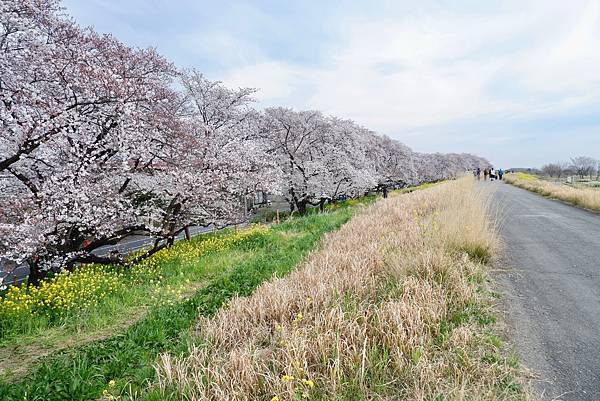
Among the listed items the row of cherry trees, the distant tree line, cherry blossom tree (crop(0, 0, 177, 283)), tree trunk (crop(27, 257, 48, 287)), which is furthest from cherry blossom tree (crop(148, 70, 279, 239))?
the distant tree line

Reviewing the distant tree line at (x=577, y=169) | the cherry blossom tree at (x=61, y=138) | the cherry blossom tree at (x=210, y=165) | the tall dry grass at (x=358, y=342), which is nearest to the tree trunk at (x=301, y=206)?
the cherry blossom tree at (x=210, y=165)

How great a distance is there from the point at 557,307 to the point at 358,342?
270cm

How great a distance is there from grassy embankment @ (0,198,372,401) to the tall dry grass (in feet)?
2.10

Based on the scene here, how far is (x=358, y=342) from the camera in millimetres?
3090

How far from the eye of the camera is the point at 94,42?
30.5 ft

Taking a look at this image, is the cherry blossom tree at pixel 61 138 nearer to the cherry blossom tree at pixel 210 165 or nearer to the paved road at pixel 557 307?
the cherry blossom tree at pixel 210 165

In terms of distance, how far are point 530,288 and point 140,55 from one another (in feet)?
39.6

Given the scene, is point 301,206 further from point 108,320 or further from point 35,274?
point 108,320

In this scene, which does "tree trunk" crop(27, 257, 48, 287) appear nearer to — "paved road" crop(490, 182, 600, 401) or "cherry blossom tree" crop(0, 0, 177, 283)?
"cherry blossom tree" crop(0, 0, 177, 283)

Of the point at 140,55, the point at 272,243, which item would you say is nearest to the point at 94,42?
the point at 140,55

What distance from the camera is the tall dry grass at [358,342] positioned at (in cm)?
257

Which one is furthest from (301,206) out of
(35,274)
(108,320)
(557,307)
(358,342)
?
(358,342)

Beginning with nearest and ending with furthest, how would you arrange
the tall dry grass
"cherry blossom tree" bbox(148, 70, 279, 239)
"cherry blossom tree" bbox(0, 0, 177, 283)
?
the tall dry grass
"cherry blossom tree" bbox(0, 0, 177, 283)
"cherry blossom tree" bbox(148, 70, 279, 239)

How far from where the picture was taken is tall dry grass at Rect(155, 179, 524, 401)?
2.57m
